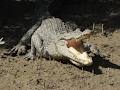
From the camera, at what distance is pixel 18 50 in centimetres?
639

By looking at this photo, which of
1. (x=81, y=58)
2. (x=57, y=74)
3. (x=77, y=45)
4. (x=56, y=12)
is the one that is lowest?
(x=57, y=74)

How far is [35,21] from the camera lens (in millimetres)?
7344

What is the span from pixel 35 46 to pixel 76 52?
1024 millimetres

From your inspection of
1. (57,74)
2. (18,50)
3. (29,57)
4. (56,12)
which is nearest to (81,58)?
(57,74)

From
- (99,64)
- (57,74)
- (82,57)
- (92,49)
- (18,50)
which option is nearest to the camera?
(82,57)

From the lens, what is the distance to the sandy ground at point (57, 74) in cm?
532

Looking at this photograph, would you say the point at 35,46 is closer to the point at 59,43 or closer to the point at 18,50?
the point at 18,50

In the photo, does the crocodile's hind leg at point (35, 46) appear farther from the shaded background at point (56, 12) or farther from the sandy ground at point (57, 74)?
the shaded background at point (56, 12)

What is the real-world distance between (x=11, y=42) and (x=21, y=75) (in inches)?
48.4

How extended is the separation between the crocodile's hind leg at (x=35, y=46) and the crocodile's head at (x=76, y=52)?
20.0 inches

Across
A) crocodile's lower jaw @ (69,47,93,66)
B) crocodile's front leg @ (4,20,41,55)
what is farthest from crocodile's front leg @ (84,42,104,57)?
crocodile's front leg @ (4,20,41,55)

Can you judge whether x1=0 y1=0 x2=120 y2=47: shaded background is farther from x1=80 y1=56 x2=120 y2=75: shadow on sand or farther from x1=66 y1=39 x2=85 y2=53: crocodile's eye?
x1=66 y1=39 x2=85 y2=53: crocodile's eye

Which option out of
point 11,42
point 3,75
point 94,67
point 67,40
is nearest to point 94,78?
point 94,67

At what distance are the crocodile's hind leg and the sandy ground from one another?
15 centimetres
